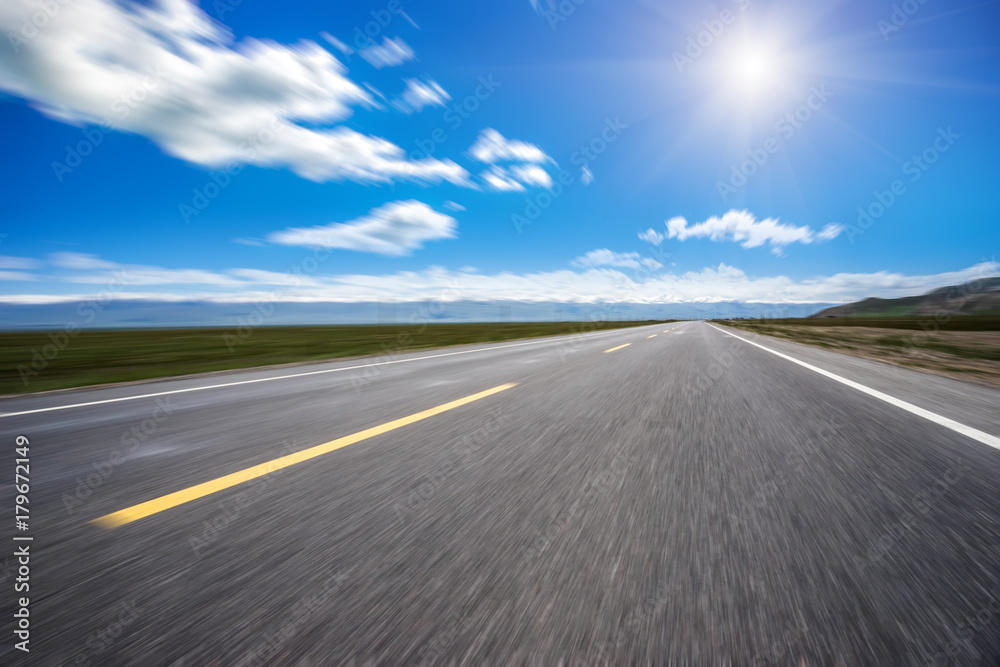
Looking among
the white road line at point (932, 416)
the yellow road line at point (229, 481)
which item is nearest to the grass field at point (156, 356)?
the yellow road line at point (229, 481)

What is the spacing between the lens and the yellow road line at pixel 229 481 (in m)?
1.85

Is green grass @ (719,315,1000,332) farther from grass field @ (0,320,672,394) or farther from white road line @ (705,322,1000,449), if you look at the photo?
white road line @ (705,322,1000,449)

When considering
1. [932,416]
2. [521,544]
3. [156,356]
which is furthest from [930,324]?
[156,356]

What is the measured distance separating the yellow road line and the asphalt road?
3 centimetres

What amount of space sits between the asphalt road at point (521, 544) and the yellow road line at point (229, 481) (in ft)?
0.11

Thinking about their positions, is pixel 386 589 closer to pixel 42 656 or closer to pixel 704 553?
pixel 42 656

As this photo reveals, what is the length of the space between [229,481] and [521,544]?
1.77m

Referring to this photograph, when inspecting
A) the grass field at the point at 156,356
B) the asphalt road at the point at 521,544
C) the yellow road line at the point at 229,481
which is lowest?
the grass field at the point at 156,356

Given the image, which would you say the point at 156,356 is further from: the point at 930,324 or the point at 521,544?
the point at 930,324

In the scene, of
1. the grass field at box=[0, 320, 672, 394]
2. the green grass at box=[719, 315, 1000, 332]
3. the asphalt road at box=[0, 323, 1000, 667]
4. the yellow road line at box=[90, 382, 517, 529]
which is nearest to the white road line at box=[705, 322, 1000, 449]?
the asphalt road at box=[0, 323, 1000, 667]

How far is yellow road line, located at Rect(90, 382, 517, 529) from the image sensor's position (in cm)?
185

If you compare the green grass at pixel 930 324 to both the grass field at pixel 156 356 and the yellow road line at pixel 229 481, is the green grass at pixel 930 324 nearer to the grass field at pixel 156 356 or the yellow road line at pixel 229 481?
the grass field at pixel 156 356

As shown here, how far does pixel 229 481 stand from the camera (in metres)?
2.25

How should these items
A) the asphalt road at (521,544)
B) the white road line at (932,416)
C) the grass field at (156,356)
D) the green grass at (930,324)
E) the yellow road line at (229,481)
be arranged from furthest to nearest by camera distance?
1. the green grass at (930,324)
2. the grass field at (156,356)
3. the white road line at (932,416)
4. the yellow road line at (229,481)
5. the asphalt road at (521,544)
